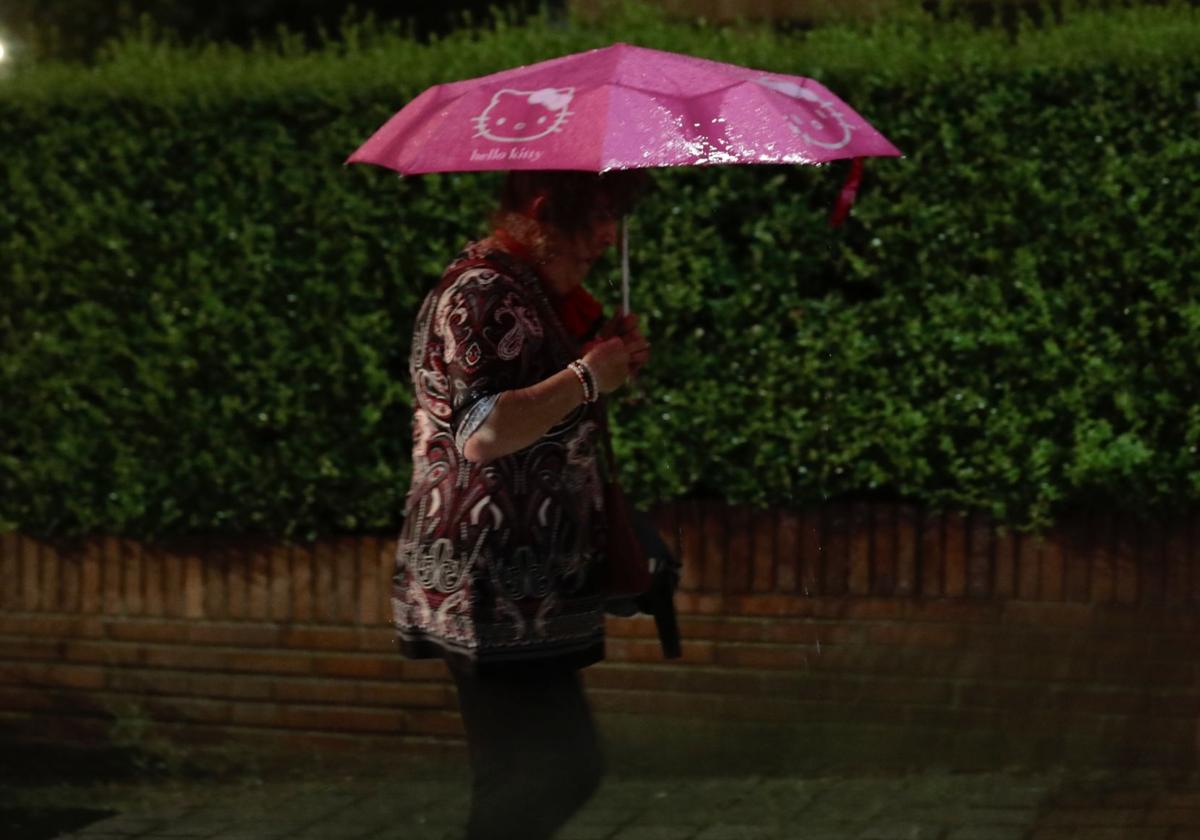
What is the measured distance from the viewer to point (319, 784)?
6.54m

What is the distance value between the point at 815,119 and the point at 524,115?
0.63 m

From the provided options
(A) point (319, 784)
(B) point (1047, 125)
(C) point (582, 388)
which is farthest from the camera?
(A) point (319, 784)

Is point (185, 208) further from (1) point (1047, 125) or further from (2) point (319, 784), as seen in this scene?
(1) point (1047, 125)

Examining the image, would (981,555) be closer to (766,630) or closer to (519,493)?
(766,630)

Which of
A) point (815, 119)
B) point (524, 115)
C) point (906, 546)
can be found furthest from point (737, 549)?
point (524, 115)

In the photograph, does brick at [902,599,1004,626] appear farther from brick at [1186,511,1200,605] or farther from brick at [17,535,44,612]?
brick at [17,535,44,612]

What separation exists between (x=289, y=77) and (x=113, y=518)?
64.9 inches

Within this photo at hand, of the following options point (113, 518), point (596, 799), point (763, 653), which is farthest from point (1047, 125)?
point (113, 518)

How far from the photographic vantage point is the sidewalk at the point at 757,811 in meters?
5.57

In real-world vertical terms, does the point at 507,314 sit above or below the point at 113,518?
above

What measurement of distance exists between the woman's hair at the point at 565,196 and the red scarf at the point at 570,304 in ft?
0.22

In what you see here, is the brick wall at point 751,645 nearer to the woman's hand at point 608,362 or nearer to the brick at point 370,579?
the brick at point 370,579

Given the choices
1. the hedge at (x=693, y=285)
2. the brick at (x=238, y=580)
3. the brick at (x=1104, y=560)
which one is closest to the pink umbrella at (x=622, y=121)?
the hedge at (x=693, y=285)

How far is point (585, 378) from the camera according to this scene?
375 centimetres
